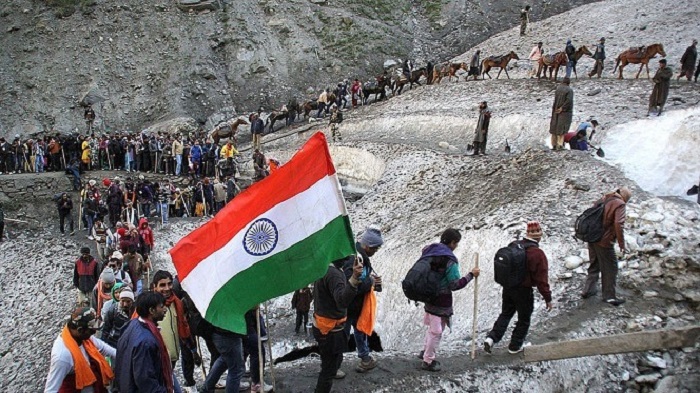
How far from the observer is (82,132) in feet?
112

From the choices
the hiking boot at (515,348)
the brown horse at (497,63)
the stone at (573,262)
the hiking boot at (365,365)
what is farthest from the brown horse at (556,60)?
the hiking boot at (365,365)

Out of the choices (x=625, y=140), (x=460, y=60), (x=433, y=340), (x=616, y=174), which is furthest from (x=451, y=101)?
(x=433, y=340)

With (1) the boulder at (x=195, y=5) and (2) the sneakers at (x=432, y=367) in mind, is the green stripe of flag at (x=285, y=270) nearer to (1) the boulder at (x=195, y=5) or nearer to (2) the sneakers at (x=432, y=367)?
(2) the sneakers at (x=432, y=367)

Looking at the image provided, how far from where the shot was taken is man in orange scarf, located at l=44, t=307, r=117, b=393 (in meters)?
6.14

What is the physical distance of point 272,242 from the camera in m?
6.81

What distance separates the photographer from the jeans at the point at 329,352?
6801 millimetres

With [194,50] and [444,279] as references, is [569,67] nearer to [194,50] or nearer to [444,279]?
[444,279]

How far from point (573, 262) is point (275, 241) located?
5.94m

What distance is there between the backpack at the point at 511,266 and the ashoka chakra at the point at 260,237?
285 centimetres

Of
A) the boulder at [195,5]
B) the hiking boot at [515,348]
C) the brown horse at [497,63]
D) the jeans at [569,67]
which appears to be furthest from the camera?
the boulder at [195,5]

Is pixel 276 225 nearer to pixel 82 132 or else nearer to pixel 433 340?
pixel 433 340

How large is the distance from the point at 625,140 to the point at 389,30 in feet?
92.3

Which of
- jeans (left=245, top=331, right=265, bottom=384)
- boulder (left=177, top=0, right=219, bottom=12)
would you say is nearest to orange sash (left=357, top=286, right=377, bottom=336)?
jeans (left=245, top=331, right=265, bottom=384)

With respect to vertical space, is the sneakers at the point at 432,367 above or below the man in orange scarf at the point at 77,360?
below
